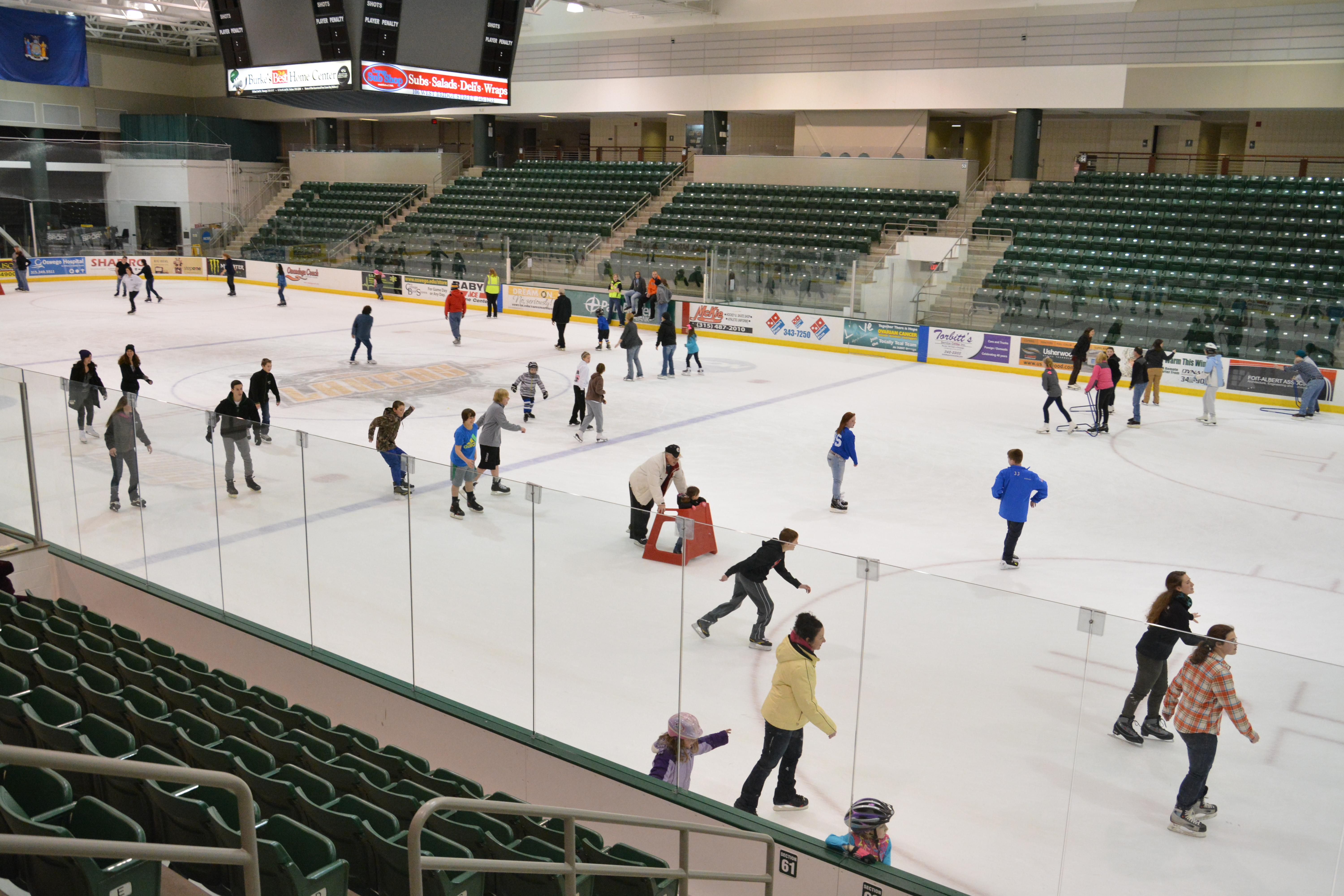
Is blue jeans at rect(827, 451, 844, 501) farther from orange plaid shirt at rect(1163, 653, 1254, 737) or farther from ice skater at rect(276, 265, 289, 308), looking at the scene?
ice skater at rect(276, 265, 289, 308)

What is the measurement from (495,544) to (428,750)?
1.67 metres

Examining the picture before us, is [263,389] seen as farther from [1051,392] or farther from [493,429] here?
[1051,392]

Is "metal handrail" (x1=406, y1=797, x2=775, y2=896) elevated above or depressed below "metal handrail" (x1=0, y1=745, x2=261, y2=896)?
below

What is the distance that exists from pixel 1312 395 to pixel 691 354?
1192cm

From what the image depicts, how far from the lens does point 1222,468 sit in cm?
1584

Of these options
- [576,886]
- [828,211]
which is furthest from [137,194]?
[576,886]

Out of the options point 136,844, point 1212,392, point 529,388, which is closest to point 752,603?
point 136,844

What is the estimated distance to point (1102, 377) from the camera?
17562 millimetres

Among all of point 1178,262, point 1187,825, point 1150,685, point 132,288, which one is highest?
point 1178,262

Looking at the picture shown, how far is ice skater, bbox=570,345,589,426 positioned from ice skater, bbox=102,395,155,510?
7.51 m

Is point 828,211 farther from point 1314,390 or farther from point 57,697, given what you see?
point 57,697

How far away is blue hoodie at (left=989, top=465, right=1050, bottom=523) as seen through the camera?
1098cm

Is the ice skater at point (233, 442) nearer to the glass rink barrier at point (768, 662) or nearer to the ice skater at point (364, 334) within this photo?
the glass rink barrier at point (768, 662)

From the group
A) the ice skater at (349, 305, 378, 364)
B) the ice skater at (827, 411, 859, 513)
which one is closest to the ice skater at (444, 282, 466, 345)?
the ice skater at (349, 305, 378, 364)
